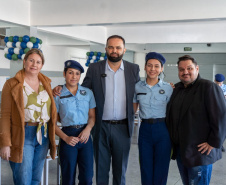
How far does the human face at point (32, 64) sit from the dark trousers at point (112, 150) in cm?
83

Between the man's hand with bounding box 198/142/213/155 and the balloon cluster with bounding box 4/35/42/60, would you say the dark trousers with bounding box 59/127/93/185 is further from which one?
the balloon cluster with bounding box 4/35/42/60

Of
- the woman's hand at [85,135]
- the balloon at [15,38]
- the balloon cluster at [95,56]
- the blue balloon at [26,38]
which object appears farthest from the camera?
the balloon cluster at [95,56]

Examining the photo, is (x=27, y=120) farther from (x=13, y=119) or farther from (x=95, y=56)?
(x=95, y=56)

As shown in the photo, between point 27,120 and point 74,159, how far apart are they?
597 millimetres

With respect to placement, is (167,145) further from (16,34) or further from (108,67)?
(16,34)

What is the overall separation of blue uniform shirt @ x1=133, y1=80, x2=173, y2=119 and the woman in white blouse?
32.6 inches

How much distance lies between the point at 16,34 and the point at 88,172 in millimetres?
5768

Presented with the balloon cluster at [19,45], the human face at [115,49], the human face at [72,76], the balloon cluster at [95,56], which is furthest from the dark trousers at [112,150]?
the balloon cluster at [95,56]

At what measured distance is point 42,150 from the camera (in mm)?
2629

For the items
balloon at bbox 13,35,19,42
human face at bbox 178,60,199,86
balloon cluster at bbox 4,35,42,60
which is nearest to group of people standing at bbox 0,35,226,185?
human face at bbox 178,60,199,86

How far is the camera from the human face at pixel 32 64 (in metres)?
2.55

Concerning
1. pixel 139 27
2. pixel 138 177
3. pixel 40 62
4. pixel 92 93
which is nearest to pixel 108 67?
pixel 92 93

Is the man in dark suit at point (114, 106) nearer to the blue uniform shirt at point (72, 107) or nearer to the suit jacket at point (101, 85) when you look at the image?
the suit jacket at point (101, 85)

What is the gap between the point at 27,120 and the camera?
2.49 metres
